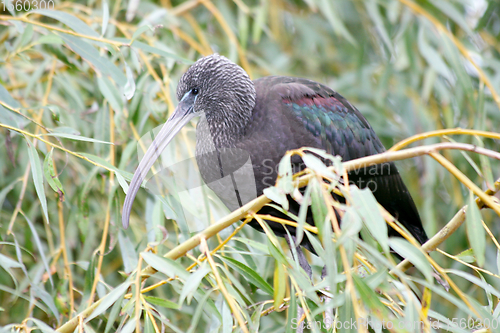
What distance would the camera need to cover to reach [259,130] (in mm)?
2002

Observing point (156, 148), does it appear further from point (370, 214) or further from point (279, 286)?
point (370, 214)

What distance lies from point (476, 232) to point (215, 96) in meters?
1.31

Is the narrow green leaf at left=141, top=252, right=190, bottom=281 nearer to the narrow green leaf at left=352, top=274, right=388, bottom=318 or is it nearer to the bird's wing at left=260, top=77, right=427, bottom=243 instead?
the narrow green leaf at left=352, top=274, right=388, bottom=318

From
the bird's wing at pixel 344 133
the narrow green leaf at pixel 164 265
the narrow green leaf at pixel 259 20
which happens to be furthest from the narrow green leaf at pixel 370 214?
the narrow green leaf at pixel 259 20

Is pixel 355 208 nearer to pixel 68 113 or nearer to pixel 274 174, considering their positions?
pixel 274 174

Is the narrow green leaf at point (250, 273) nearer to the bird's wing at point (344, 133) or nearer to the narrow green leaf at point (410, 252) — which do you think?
the narrow green leaf at point (410, 252)

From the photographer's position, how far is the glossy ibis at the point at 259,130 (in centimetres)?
196

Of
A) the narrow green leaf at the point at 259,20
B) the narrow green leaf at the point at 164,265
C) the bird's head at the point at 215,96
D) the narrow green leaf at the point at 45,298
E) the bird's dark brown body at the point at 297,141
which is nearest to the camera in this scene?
the narrow green leaf at the point at 164,265

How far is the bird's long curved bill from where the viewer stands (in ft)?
5.38

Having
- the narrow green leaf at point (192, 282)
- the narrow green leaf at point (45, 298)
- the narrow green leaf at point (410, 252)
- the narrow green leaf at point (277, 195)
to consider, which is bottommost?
the narrow green leaf at point (45, 298)

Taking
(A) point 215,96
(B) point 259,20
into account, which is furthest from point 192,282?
(B) point 259,20

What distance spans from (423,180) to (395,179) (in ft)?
3.72

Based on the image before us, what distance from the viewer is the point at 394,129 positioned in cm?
347

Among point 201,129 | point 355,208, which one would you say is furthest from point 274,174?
point 355,208
